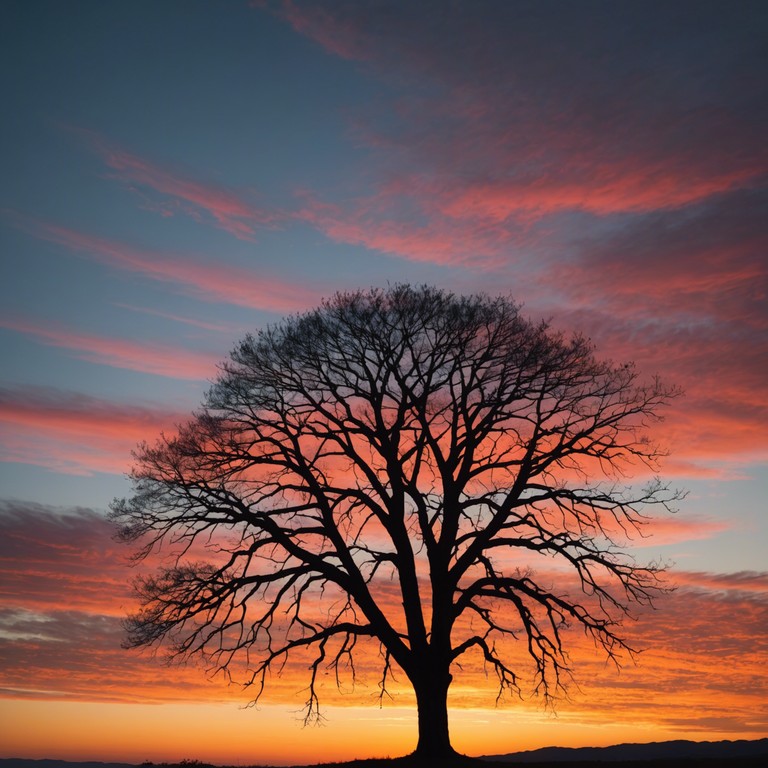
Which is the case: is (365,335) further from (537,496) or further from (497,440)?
(537,496)

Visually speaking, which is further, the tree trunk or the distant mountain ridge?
the distant mountain ridge

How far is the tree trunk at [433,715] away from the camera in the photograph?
20.0 m

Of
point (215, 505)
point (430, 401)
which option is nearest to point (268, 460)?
point (215, 505)

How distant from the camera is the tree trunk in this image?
20.0 meters

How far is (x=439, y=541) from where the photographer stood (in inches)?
867

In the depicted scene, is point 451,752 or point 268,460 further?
point 268,460

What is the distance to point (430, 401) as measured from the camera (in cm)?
2269

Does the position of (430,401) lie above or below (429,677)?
above

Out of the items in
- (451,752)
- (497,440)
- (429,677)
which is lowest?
(451,752)

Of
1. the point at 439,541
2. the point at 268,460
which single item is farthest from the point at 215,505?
the point at 439,541

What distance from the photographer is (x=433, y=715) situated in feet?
67.2

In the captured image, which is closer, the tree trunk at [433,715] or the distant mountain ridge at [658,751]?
the tree trunk at [433,715]

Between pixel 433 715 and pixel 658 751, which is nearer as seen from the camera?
pixel 433 715

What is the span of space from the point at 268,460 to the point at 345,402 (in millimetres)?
2683
